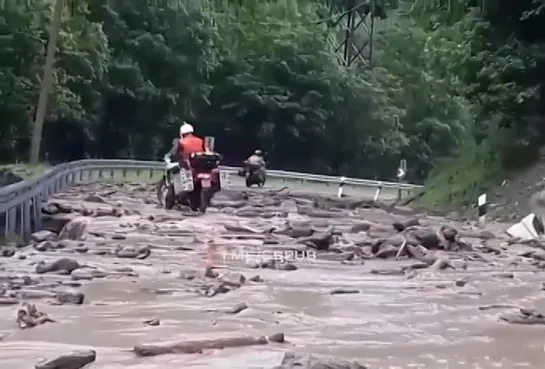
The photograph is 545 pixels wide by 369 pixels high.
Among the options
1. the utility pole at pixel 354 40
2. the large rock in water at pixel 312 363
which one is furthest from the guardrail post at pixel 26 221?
the utility pole at pixel 354 40

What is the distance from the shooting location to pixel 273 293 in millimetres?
9891

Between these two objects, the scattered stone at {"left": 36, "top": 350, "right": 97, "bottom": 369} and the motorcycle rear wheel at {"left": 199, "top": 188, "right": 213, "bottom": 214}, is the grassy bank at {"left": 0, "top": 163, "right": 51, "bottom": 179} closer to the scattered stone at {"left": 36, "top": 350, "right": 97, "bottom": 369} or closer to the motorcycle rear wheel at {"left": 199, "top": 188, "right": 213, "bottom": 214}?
the motorcycle rear wheel at {"left": 199, "top": 188, "right": 213, "bottom": 214}

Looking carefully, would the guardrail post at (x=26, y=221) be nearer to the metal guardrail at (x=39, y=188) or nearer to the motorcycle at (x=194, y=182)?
the metal guardrail at (x=39, y=188)

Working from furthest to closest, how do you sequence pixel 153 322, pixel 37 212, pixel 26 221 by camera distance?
pixel 37 212
pixel 26 221
pixel 153 322

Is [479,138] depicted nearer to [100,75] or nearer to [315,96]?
[100,75]

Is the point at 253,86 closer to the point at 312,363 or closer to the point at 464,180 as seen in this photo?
the point at 464,180

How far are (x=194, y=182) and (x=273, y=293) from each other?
1055 cm

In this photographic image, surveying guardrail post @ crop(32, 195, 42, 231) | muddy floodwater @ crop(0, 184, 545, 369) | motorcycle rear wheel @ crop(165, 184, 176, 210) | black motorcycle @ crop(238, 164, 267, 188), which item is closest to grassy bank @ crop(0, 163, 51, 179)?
motorcycle rear wheel @ crop(165, 184, 176, 210)

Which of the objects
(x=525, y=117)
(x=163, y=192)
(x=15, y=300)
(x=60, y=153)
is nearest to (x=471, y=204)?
(x=525, y=117)

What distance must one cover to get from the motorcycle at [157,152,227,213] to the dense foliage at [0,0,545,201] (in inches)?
330

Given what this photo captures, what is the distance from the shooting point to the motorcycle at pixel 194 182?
20188mm

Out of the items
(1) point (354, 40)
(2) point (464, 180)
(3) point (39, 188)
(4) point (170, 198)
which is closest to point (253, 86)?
(1) point (354, 40)

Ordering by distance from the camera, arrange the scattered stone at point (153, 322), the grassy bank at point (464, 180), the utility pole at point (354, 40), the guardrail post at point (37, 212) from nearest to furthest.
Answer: the scattered stone at point (153, 322) → the guardrail post at point (37, 212) → the grassy bank at point (464, 180) → the utility pole at point (354, 40)

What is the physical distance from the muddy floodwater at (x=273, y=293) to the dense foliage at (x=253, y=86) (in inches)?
486
